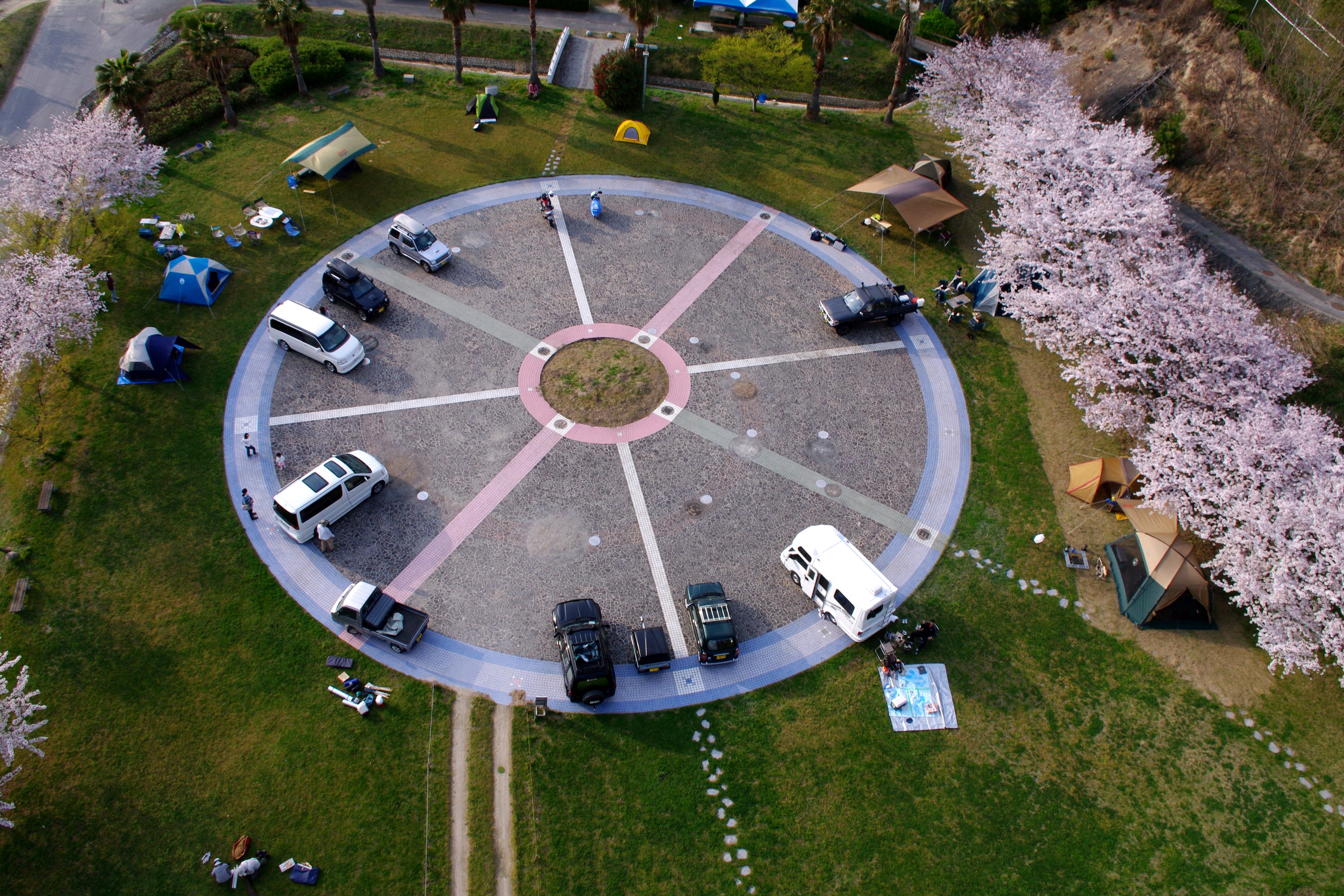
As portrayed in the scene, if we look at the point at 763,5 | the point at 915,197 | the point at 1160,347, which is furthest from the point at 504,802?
the point at 763,5

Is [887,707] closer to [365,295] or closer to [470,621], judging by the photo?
[470,621]

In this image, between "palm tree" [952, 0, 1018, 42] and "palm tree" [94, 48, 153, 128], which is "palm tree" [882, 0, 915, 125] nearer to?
"palm tree" [952, 0, 1018, 42]

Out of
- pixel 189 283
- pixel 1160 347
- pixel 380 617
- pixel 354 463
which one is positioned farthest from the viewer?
pixel 189 283

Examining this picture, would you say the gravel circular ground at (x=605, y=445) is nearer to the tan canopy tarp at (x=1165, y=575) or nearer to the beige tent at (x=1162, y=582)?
the beige tent at (x=1162, y=582)

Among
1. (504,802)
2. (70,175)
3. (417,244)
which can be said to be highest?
(70,175)

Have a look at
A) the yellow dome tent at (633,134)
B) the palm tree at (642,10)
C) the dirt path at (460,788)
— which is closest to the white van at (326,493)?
the dirt path at (460,788)

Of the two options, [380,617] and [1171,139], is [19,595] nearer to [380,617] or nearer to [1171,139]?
[380,617]

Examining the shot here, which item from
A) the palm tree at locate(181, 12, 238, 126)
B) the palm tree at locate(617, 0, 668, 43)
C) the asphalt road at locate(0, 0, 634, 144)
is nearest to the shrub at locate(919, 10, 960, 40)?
the palm tree at locate(617, 0, 668, 43)
